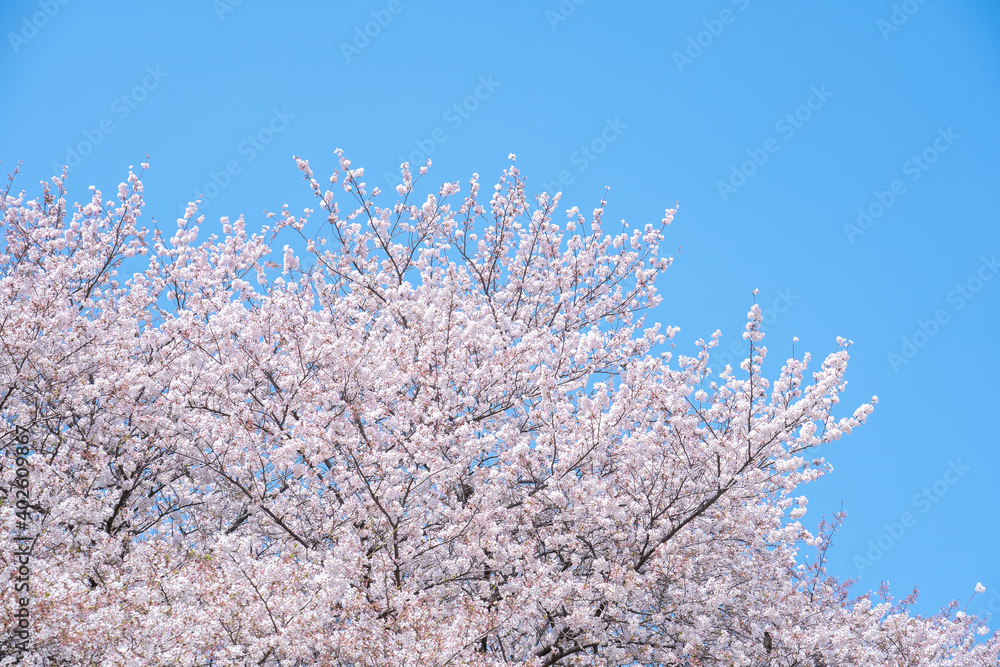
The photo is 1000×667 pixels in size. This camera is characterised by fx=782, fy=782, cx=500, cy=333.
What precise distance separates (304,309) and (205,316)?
1913 millimetres

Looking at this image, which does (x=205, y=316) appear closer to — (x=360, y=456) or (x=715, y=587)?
(x=360, y=456)

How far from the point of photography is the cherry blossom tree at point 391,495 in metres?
7.23

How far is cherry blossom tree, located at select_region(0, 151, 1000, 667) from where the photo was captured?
7230 millimetres

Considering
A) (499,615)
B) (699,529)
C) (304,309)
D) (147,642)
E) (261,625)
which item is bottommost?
(147,642)

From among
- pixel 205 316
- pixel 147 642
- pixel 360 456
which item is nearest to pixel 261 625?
pixel 147 642

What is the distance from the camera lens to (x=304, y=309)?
449 inches

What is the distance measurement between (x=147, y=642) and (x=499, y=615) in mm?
3308

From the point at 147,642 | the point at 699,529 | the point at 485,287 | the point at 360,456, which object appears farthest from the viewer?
the point at 485,287

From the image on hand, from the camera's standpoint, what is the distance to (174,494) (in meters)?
11.2

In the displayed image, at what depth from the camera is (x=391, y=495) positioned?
882 cm

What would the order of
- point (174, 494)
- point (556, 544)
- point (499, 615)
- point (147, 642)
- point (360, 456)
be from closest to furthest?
1. point (147, 642)
2. point (499, 615)
3. point (360, 456)
4. point (556, 544)
5. point (174, 494)

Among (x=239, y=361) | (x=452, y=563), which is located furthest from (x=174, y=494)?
(x=452, y=563)

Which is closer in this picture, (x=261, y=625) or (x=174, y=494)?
(x=261, y=625)

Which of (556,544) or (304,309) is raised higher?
(304,309)
